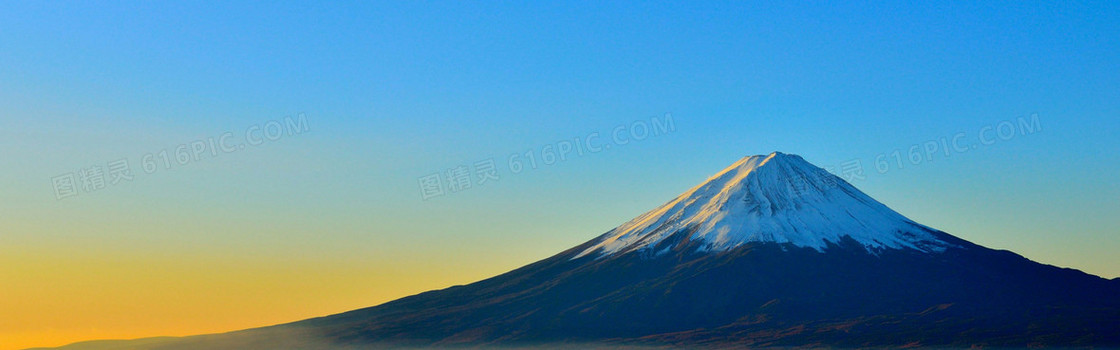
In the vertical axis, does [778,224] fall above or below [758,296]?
above

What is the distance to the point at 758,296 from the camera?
559 feet

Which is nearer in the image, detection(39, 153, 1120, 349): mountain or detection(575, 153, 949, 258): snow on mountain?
detection(39, 153, 1120, 349): mountain

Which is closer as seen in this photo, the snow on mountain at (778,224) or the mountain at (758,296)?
the mountain at (758,296)

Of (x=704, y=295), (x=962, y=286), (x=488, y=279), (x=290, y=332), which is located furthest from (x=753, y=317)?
(x=290, y=332)

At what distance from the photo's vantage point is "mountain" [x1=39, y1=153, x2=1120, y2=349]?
156 metres

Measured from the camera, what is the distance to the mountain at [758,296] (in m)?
156

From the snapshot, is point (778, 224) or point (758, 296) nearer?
point (758, 296)

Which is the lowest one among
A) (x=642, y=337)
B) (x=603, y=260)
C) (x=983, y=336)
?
(x=983, y=336)

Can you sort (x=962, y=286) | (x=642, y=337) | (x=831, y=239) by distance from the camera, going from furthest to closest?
(x=831, y=239)
(x=962, y=286)
(x=642, y=337)

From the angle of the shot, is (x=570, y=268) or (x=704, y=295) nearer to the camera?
(x=704, y=295)

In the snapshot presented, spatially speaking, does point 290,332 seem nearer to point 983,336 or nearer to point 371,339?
point 371,339

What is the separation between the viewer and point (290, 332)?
190 m

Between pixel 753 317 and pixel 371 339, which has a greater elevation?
pixel 371 339

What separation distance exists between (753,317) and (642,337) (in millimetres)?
16584
